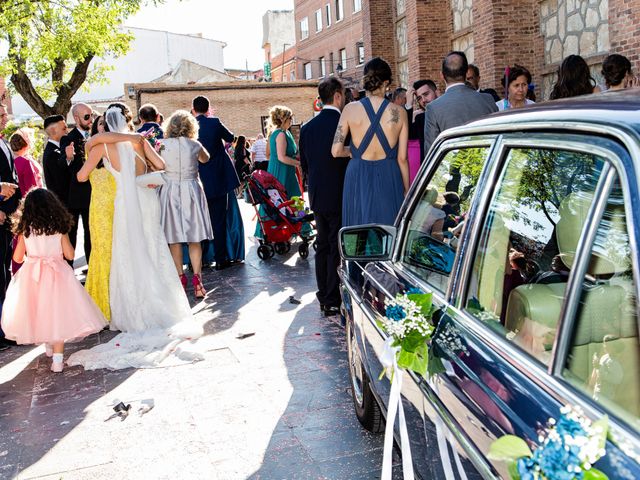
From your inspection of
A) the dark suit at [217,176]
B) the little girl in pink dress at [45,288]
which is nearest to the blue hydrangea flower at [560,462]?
the little girl in pink dress at [45,288]

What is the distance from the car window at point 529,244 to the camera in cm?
214

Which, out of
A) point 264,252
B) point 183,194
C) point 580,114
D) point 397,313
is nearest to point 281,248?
point 264,252

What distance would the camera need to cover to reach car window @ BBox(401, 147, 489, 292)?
9.31ft

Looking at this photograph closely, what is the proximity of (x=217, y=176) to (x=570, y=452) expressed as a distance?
910 cm

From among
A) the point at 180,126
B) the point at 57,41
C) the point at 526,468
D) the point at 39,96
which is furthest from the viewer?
the point at 39,96

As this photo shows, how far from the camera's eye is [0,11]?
19.0 m

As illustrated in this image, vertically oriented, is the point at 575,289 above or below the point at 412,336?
above

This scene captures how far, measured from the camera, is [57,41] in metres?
20.7

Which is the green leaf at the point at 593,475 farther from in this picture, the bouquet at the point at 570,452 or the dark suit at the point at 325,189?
the dark suit at the point at 325,189

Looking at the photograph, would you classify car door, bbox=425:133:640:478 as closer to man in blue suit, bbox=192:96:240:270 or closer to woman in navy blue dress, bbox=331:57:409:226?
woman in navy blue dress, bbox=331:57:409:226

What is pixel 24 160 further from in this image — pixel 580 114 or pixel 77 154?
pixel 580 114

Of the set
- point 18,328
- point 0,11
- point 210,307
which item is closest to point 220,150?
point 210,307

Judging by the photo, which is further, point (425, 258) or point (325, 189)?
point (325, 189)

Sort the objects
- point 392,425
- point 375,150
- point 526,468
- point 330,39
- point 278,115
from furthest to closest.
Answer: point 330,39 → point 278,115 → point 375,150 → point 392,425 → point 526,468
